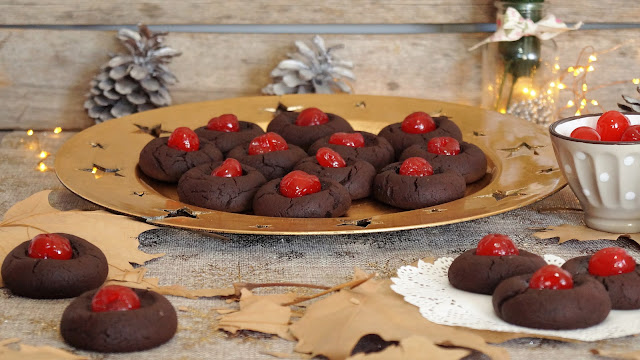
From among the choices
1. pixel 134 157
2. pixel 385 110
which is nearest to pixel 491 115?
pixel 385 110

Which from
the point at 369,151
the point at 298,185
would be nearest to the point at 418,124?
the point at 369,151

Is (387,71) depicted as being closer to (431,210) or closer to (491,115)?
(491,115)

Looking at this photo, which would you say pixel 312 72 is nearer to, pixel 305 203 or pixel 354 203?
pixel 354 203

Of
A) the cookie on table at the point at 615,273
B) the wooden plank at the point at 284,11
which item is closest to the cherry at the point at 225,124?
the wooden plank at the point at 284,11

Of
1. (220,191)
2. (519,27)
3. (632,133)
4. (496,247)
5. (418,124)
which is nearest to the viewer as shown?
(496,247)

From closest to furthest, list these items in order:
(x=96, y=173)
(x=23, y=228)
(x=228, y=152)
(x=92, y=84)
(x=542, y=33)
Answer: (x=23, y=228) → (x=96, y=173) → (x=228, y=152) → (x=542, y=33) → (x=92, y=84)
